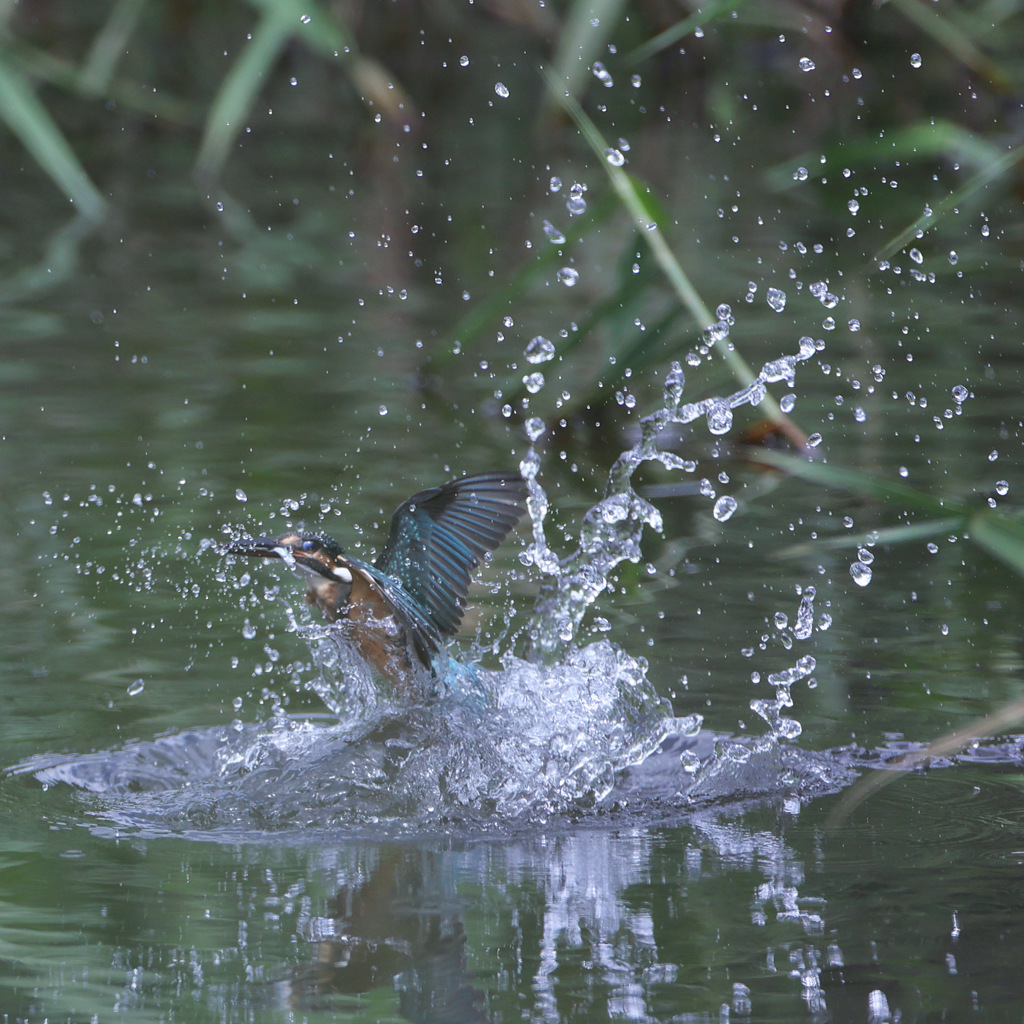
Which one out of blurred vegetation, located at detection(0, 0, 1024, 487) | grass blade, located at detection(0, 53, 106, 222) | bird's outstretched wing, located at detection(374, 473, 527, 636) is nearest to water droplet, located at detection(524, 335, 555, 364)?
blurred vegetation, located at detection(0, 0, 1024, 487)

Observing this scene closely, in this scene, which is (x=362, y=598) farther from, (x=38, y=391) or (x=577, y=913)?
(x=38, y=391)

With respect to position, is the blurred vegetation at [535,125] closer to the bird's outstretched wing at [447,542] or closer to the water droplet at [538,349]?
the water droplet at [538,349]

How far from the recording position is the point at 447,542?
11.8 feet

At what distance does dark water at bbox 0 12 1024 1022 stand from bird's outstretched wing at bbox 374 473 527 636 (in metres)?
0.24

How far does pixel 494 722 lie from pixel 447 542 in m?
0.37

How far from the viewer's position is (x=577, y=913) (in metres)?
2.71

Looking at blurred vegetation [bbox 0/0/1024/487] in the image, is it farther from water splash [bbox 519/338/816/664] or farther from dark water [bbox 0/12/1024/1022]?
dark water [bbox 0/12/1024/1022]

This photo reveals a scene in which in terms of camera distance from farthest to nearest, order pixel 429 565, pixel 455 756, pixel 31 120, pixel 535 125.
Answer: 1. pixel 535 125
2. pixel 31 120
3. pixel 429 565
4. pixel 455 756

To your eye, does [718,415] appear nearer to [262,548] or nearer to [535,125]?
[262,548]

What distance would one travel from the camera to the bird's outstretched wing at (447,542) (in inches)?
142

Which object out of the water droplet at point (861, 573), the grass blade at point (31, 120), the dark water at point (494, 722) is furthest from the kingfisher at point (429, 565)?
the grass blade at point (31, 120)

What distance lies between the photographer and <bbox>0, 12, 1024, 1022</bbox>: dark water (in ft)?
8.30

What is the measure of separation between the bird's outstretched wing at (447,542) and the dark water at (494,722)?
24 centimetres

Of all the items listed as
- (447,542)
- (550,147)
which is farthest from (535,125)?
(447,542)
